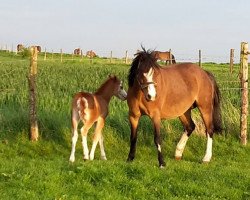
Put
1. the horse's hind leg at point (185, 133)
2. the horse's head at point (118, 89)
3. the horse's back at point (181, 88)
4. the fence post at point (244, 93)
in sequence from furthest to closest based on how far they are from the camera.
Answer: the fence post at point (244, 93) < the horse's hind leg at point (185, 133) < the horse's head at point (118, 89) < the horse's back at point (181, 88)

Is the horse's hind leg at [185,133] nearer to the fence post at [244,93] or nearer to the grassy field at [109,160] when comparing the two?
the grassy field at [109,160]

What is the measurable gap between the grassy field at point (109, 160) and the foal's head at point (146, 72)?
146cm

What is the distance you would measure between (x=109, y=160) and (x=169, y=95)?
2.04 meters

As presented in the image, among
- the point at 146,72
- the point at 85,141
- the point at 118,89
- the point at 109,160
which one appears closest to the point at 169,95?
the point at 118,89

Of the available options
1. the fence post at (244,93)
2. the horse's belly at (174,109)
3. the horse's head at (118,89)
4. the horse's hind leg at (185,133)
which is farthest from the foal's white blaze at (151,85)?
the fence post at (244,93)

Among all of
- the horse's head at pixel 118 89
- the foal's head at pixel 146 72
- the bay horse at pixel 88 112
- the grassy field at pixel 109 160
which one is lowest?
the grassy field at pixel 109 160

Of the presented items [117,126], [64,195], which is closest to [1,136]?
[117,126]

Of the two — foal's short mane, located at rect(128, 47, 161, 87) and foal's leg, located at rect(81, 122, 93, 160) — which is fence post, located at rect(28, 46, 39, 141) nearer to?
foal's leg, located at rect(81, 122, 93, 160)

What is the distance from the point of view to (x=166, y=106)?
10.3m

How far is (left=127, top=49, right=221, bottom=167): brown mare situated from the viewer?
923cm

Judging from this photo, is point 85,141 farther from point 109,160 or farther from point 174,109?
point 174,109

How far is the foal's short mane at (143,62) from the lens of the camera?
9.15 m

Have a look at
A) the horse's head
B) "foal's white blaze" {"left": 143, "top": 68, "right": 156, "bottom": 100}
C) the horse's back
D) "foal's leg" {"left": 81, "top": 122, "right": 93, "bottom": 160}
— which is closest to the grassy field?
"foal's leg" {"left": 81, "top": 122, "right": 93, "bottom": 160}

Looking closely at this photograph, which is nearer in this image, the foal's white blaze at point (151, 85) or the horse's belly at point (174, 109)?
the foal's white blaze at point (151, 85)
